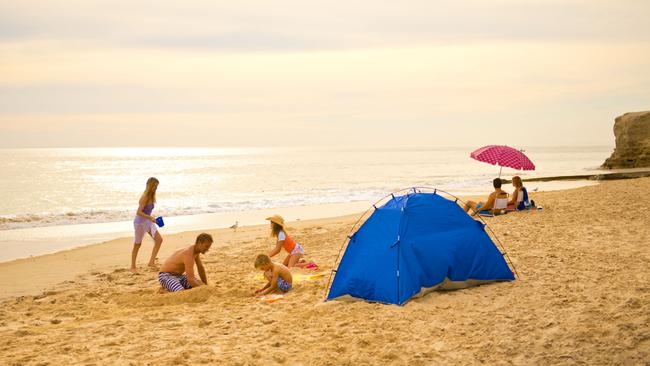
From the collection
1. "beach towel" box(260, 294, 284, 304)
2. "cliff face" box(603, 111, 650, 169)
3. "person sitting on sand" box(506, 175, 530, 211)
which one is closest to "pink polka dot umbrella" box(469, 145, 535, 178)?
"person sitting on sand" box(506, 175, 530, 211)

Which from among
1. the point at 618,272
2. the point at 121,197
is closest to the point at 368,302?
the point at 618,272

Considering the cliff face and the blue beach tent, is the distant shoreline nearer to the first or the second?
the cliff face

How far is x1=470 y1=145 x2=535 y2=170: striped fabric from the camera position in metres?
15.9

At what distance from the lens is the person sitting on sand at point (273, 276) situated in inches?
350

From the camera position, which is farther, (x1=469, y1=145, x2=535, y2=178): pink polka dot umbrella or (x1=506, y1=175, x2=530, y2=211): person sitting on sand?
(x1=506, y1=175, x2=530, y2=211): person sitting on sand

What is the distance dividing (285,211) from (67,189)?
27097mm

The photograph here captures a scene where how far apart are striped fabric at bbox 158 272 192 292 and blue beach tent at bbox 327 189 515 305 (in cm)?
259

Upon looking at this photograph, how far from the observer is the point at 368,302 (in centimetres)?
788

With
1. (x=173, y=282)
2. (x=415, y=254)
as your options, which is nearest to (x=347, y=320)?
(x=415, y=254)

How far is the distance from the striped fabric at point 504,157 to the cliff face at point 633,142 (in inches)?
1225

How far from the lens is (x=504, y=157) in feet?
52.7

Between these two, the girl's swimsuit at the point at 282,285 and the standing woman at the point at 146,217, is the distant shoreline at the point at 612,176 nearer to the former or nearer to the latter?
the standing woman at the point at 146,217

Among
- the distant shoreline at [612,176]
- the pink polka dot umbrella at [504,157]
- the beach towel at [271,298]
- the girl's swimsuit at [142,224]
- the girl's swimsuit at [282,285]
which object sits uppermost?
the pink polka dot umbrella at [504,157]

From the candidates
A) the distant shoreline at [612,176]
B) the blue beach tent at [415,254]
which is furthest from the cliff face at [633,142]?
the blue beach tent at [415,254]
